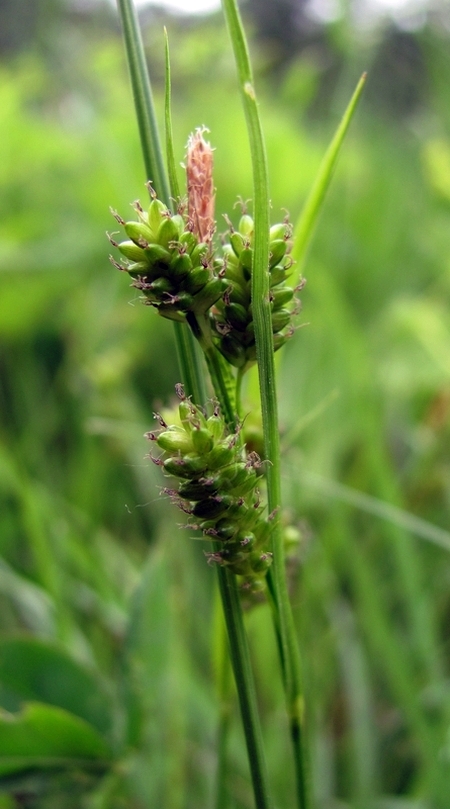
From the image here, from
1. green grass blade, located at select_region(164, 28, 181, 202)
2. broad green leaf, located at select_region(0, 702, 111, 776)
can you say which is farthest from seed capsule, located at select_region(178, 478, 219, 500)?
broad green leaf, located at select_region(0, 702, 111, 776)

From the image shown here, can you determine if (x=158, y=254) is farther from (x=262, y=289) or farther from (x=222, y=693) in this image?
(x=222, y=693)

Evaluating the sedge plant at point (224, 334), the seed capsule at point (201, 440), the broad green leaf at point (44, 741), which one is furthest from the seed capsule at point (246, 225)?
the broad green leaf at point (44, 741)

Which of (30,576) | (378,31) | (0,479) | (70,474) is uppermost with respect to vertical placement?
(378,31)

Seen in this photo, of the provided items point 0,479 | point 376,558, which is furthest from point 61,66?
point 376,558

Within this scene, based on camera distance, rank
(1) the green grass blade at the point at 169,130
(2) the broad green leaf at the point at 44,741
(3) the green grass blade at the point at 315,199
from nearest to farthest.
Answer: (1) the green grass blade at the point at 169,130 → (3) the green grass blade at the point at 315,199 → (2) the broad green leaf at the point at 44,741

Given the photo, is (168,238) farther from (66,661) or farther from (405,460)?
(405,460)

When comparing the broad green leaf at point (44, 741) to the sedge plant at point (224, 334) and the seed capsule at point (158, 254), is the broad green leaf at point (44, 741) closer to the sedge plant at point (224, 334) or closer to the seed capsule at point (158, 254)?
the sedge plant at point (224, 334)

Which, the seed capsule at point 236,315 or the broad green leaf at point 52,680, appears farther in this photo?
the broad green leaf at point 52,680
